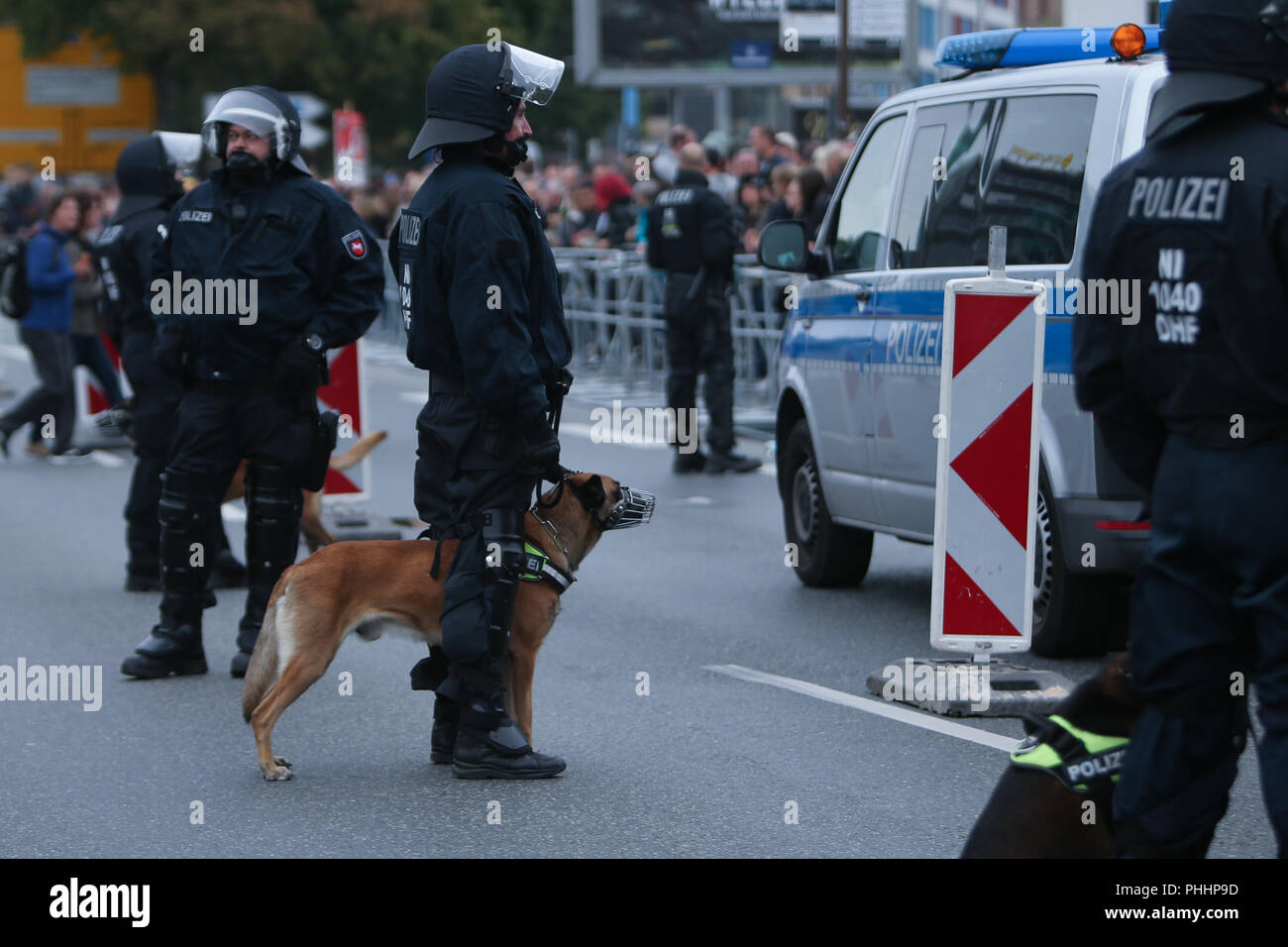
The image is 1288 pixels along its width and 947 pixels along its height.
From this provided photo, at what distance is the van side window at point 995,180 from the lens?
745 cm

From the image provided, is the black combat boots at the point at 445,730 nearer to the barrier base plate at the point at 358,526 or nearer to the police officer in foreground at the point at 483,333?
the police officer in foreground at the point at 483,333

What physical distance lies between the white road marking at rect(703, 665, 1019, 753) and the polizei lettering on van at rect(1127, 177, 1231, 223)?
3.14 meters

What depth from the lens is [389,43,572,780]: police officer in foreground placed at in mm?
5699

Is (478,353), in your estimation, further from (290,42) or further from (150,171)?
(290,42)

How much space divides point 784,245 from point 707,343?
5.31 metres

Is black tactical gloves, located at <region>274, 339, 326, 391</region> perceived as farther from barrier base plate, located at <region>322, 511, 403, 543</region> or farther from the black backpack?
the black backpack

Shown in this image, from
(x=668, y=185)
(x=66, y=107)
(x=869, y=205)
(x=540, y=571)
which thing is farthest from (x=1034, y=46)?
(x=66, y=107)

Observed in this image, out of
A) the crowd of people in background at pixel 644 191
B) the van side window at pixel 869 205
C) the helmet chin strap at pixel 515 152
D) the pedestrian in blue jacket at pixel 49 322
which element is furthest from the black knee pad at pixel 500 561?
the pedestrian in blue jacket at pixel 49 322

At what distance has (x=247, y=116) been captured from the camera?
7352 mm
